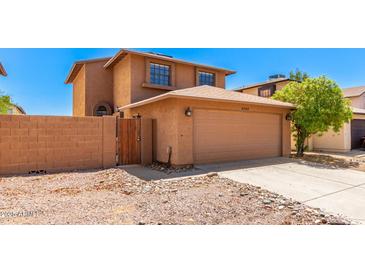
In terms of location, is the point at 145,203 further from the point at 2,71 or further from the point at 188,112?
the point at 2,71

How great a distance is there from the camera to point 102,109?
16094mm

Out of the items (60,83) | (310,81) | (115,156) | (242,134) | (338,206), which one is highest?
(60,83)

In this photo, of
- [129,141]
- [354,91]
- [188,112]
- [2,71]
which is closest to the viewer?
[188,112]

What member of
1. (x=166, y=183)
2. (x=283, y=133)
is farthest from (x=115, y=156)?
(x=283, y=133)

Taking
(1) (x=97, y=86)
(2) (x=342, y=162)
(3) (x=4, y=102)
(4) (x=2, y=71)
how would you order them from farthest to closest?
1. (1) (x=97, y=86)
2. (3) (x=4, y=102)
3. (4) (x=2, y=71)
4. (2) (x=342, y=162)

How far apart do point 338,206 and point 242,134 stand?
6.20m

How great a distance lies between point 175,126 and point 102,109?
924 centimetres

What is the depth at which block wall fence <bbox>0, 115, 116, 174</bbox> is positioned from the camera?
7.79 m

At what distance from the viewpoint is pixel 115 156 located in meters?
9.38

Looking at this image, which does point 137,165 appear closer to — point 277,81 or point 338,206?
point 338,206

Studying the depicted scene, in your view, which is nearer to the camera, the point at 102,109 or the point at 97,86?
the point at 97,86

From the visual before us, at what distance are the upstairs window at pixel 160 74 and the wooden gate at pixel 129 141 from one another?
14.3 feet

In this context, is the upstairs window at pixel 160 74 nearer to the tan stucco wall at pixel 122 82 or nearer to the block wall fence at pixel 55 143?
the tan stucco wall at pixel 122 82

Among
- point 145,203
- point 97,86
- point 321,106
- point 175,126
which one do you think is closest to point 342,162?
point 321,106
